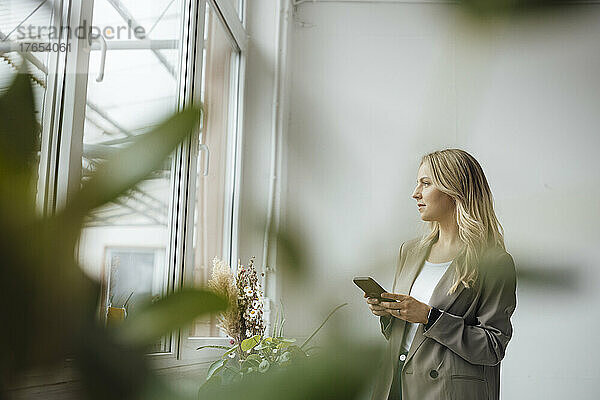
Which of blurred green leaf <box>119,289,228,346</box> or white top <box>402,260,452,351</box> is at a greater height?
blurred green leaf <box>119,289,228,346</box>

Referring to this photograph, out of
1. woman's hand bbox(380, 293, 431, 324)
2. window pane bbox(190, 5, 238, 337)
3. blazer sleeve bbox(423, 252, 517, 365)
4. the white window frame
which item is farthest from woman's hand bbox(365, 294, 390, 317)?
window pane bbox(190, 5, 238, 337)

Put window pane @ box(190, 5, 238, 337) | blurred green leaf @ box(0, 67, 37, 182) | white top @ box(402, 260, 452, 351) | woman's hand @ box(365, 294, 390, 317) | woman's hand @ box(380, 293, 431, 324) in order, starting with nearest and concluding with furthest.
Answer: blurred green leaf @ box(0, 67, 37, 182)
woman's hand @ box(365, 294, 390, 317)
woman's hand @ box(380, 293, 431, 324)
white top @ box(402, 260, 452, 351)
window pane @ box(190, 5, 238, 337)

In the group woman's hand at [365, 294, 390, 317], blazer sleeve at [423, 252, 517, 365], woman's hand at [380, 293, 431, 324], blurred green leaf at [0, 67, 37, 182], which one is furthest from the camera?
blazer sleeve at [423, 252, 517, 365]

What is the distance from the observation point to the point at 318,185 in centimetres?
13

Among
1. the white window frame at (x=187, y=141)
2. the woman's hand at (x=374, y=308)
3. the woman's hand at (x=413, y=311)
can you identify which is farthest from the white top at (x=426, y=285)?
the woman's hand at (x=374, y=308)

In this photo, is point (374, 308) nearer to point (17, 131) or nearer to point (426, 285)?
point (17, 131)

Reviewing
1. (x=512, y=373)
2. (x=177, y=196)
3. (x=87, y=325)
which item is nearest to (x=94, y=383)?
(x=87, y=325)

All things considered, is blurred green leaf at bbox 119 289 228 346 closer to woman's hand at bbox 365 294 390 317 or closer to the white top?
woman's hand at bbox 365 294 390 317

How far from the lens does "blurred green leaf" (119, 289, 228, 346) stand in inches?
3.2

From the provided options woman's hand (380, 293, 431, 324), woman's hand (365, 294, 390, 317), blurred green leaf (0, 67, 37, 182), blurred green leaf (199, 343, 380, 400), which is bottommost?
woman's hand (380, 293, 431, 324)

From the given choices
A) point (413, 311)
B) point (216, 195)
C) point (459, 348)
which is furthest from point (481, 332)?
point (216, 195)

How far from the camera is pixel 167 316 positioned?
0.08 metres

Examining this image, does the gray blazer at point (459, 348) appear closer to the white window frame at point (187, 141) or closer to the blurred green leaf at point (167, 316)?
the white window frame at point (187, 141)

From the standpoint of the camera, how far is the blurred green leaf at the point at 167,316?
81 millimetres
